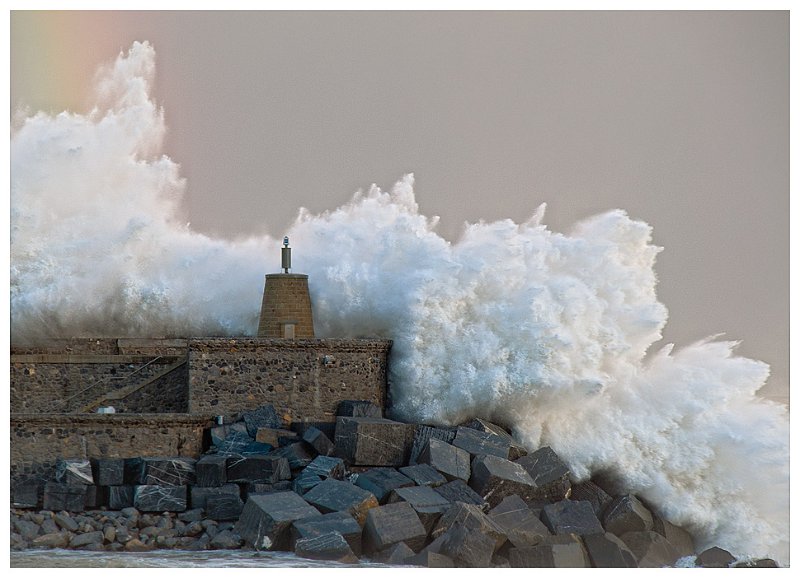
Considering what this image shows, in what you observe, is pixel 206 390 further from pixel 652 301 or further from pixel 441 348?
pixel 652 301

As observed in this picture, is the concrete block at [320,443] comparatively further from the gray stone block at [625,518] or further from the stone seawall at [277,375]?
the gray stone block at [625,518]

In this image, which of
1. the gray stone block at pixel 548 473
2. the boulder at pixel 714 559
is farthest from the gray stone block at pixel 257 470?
the boulder at pixel 714 559

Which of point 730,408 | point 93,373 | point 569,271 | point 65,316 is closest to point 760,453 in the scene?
point 730,408

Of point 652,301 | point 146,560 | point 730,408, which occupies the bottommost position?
point 146,560

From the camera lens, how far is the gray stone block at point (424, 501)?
20.3 meters

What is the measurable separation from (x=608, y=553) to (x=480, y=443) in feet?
10.7

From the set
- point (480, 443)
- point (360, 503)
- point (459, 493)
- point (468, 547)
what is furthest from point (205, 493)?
point (480, 443)

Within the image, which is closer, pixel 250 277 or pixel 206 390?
pixel 206 390

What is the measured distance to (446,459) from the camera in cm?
2197

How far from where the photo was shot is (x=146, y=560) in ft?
63.7

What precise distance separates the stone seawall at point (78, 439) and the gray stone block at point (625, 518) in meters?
6.57

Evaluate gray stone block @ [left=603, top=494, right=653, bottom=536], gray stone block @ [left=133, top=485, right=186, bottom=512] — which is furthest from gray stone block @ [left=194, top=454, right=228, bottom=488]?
gray stone block @ [left=603, top=494, right=653, bottom=536]

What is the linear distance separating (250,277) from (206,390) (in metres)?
3.85

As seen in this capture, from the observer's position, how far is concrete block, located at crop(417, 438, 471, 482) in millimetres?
21750
